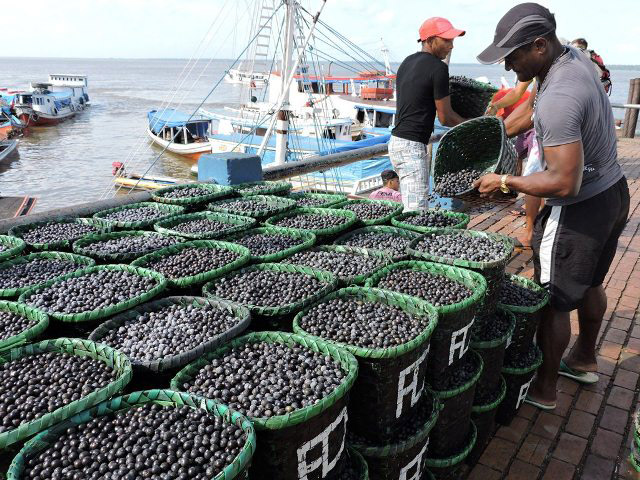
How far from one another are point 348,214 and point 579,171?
1709 millimetres

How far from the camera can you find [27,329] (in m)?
1.97

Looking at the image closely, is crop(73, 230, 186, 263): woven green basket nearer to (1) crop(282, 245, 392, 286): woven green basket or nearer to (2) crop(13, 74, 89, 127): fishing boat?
(1) crop(282, 245, 392, 286): woven green basket

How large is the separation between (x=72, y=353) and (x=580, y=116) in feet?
8.15

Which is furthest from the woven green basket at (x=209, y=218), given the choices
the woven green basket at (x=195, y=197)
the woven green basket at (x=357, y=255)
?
the woven green basket at (x=357, y=255)

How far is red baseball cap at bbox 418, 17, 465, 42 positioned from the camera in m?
3.84

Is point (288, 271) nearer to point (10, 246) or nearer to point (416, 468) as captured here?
point (416, 468)

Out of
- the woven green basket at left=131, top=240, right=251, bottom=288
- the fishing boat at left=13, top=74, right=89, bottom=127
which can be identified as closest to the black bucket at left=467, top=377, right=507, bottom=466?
the woven green basket at left=131, top=240, right=251, bottom=288

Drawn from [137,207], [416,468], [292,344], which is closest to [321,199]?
[137,207]

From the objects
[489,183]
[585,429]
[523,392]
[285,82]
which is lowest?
[585,429]

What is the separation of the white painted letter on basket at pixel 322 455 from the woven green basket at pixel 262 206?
7.26 ft

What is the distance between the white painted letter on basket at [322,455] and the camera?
1.62 meters

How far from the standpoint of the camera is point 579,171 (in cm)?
235

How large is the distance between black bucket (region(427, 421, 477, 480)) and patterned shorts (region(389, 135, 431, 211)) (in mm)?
2405

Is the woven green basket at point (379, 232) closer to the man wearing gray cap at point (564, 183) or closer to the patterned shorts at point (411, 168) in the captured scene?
the man wearing gray cap at point (564, 183)
